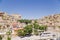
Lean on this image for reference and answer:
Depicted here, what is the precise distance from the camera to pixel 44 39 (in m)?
9.47

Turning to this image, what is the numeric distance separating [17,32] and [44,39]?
8.75ft

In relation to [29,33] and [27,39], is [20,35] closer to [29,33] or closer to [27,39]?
[29,33]

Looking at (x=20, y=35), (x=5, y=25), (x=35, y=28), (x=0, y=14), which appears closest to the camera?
(x=20, y=35)

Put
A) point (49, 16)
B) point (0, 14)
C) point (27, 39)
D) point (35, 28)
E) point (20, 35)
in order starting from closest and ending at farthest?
point (27, 39), point (20, 35), point (35, 28), point (0, 14), point (49, 16)

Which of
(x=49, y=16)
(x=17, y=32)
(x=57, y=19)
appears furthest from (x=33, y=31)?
(x=49, y=16)

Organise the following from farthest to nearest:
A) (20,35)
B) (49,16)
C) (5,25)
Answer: (49,16), (5,25), (20,35)

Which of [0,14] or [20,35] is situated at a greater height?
[0,14]

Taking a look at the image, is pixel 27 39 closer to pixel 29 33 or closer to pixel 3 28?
pixel 29 33

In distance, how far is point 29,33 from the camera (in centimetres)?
1148

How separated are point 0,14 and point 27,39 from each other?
7695mm

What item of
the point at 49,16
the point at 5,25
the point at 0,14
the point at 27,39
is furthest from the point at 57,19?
the point at 27,39

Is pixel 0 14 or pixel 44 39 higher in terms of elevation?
pixel 0 14

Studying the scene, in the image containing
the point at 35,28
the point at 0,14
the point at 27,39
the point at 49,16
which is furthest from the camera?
the point at 49,16

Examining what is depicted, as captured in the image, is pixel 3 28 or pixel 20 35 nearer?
pixel 20 35
